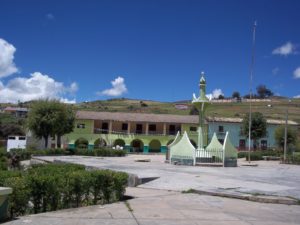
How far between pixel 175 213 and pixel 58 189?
2645 mm

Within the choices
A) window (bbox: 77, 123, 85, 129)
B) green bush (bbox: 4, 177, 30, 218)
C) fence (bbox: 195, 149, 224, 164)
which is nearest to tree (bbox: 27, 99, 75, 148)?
window (bbox: 77, 123, 85, 129)

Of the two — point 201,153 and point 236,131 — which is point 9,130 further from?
point 201,153

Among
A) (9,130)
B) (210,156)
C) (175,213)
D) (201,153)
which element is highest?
(9,130)

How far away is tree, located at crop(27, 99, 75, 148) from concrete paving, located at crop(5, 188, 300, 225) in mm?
40247

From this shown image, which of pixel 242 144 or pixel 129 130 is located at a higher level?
pixel 129 130

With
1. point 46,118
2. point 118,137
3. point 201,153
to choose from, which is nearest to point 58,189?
point 201,153

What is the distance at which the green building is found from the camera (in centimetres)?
7112

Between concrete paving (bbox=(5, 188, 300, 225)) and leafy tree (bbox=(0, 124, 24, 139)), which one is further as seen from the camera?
leafy tree (bbox=(0, 124, 24, 139))

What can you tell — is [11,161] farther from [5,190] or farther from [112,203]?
Answer: [5,190]

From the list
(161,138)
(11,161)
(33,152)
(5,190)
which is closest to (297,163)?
(33,152)

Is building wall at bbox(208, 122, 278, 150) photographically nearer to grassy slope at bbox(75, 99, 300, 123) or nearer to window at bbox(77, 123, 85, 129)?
grassy slope at bbox(75, 99, 300, 123)

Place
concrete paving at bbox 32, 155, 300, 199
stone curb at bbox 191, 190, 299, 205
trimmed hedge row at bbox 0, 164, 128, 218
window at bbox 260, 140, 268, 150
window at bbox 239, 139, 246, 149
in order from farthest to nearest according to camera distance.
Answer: window at bbox 239, 139, 246, 149 → window at bbox 260, 140, 268, 150 → concrete paving at bbox 32, 155, 300, 199 → stone curb at bbox 191, 190, 299, 205 → trimmed hedge row at bbox 0, 164, 128, 218

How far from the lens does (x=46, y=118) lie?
51.1 meters

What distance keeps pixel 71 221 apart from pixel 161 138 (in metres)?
64.5
